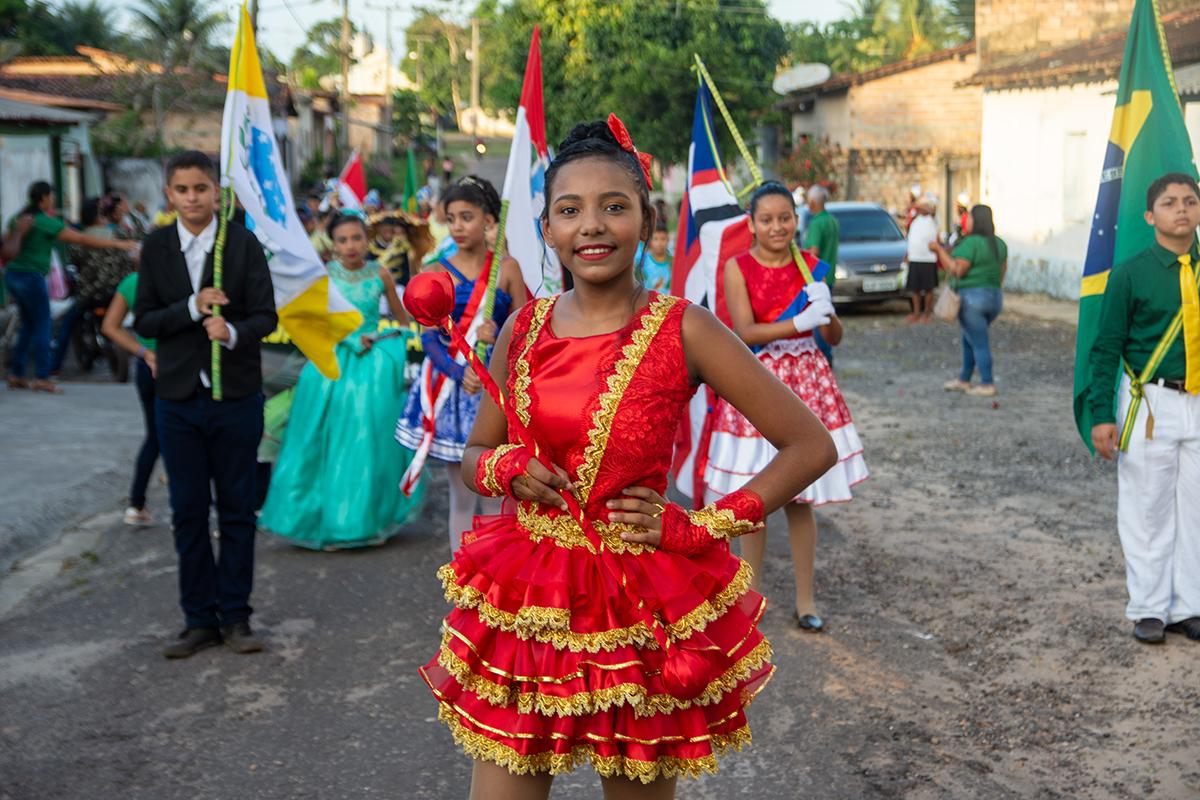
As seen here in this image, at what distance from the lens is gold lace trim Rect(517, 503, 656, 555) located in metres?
2.84

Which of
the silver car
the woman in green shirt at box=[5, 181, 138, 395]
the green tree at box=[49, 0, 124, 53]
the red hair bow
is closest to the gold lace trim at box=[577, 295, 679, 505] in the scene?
the red hair bow

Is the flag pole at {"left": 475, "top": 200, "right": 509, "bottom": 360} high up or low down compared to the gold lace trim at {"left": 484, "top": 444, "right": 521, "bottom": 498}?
up

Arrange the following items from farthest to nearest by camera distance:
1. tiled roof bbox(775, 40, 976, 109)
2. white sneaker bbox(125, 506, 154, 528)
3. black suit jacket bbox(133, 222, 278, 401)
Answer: tiled roof bbox(775, 40, 976, 109) → white sneaker bbox(125, 506, 154, 528) → black suit jacket bbox(133, 222, 278, 401)

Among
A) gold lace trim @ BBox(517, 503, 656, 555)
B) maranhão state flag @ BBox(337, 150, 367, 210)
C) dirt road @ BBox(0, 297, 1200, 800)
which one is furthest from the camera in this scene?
maranhão state flag @ BBox(337, 150, 367, 210)

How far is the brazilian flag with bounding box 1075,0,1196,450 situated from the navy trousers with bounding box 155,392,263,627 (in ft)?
12.0

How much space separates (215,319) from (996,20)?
26763 millimetres

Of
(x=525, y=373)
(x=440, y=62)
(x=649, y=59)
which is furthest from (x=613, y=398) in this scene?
(x=440, y=62)

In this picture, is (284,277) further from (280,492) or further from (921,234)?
(921,234)

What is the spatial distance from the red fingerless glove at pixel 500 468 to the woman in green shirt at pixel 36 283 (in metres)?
11.0

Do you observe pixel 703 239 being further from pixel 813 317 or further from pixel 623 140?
pixel 623 140

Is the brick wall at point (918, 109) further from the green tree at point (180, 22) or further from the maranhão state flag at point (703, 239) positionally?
the maranhão state flag at point (703, 239)

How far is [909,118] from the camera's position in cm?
3288

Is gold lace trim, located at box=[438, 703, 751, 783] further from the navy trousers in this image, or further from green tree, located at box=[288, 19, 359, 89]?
green tree, located at box=[288, 19, 359, 89]

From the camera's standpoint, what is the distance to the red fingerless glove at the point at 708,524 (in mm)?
2773
